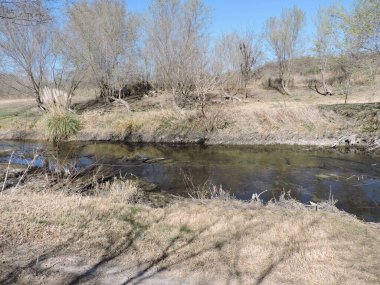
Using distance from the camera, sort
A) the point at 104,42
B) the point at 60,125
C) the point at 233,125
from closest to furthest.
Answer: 1. the point at 233,125
2. the point at 60,125
3. the point at 104,42

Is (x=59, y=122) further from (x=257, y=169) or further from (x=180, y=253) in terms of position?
(x=180, y=253)

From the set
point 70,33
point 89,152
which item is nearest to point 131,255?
point 89,152

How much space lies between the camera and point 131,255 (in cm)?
443

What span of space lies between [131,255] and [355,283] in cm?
262

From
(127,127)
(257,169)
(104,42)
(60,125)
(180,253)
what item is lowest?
(257,169)

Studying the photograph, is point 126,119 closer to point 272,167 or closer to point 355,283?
point 272,167

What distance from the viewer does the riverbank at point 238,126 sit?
1755cm

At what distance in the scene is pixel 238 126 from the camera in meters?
19.0

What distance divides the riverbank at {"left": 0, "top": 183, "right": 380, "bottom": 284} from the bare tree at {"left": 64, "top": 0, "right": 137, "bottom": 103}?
19.5m

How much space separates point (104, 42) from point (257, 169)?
16.5 m

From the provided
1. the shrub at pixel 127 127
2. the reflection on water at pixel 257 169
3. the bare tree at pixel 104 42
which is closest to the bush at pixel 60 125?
the reflection on water at pixel 257 169

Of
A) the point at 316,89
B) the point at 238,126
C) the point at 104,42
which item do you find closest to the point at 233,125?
the point at 238,126

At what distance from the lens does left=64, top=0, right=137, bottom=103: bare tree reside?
23.8m

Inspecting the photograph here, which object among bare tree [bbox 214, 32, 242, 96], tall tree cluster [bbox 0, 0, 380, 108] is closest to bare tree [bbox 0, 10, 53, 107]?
tall tree cluster [bbox 0, 0, 380, 108]
